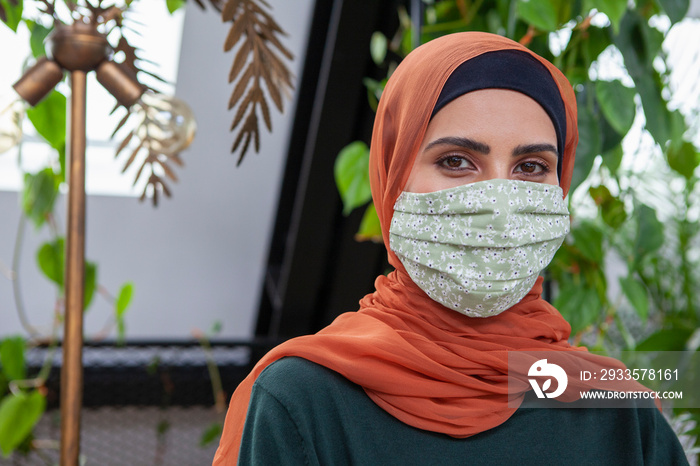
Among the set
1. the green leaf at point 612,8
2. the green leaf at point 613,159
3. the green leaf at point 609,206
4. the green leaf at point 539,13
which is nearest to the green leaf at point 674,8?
the green leaf at point 612,8

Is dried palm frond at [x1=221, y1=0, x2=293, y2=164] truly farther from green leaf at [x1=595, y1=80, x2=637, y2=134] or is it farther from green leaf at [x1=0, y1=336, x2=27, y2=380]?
green leaf at [x1=0, y1=336, x2=27, y2=380]

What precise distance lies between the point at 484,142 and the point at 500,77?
0.24 feet

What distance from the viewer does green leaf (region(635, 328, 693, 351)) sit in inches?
48.8

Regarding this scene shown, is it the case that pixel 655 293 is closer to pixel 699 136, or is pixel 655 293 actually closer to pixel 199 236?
pixel 699 136

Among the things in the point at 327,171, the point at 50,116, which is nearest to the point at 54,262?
the point at 50,116

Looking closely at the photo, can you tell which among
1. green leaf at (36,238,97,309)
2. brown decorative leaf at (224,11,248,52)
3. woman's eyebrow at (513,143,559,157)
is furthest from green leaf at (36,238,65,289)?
woman's eyebrow at (513,143,559,157)

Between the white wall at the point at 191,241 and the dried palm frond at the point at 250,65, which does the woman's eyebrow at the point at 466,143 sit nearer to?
the dried palm frond at the point at 250,65

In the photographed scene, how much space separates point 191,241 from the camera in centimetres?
295

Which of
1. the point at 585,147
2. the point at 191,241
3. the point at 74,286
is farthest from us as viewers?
the point at 191,241

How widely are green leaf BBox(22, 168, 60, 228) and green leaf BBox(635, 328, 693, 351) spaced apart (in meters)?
1.57

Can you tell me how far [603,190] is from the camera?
4.44ft

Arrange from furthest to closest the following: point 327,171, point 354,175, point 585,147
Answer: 1. point 327,171
2. point 354,175
3. point 585,147

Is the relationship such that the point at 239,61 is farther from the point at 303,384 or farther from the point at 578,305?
the point at 578,305

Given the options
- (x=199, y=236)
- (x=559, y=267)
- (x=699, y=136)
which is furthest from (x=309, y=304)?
(x=699, y=136)
